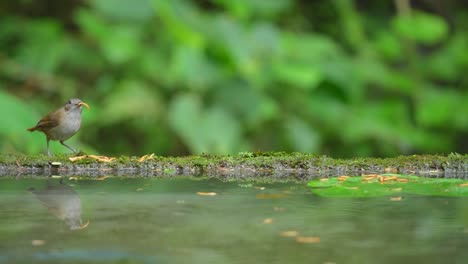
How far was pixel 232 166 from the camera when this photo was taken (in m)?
3.40

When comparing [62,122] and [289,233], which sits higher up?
[62,122]

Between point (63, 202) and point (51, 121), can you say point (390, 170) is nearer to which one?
point (63, 202)

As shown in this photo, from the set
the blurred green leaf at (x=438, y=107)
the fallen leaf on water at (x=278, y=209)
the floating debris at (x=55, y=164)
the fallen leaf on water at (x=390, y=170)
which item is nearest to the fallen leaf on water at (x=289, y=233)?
the fallen leaf on water at (x=278, y=209)

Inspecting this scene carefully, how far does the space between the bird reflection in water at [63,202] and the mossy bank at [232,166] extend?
261mm

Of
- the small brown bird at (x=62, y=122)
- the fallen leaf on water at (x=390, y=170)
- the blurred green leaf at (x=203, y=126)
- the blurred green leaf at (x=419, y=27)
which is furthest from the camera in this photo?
the blurred green leaf at (x=419, y=27)

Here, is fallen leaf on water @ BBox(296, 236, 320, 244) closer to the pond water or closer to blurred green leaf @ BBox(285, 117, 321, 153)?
the pond water

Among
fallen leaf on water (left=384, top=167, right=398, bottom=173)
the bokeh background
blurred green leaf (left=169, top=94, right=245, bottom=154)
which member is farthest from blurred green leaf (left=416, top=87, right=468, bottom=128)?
fallen leaf on water (left=384, top=167, right=398, bottom=173)

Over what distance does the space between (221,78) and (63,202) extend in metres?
2.40

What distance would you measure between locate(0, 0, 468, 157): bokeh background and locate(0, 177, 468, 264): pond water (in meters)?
1.45

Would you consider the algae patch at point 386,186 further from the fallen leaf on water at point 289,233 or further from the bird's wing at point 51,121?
the bird's wing at point 51,121

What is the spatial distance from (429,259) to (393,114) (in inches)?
153

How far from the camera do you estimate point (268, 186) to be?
3092mm

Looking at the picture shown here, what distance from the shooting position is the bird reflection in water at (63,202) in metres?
2.43

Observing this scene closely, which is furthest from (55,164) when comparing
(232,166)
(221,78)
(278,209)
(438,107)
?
(438,107)
